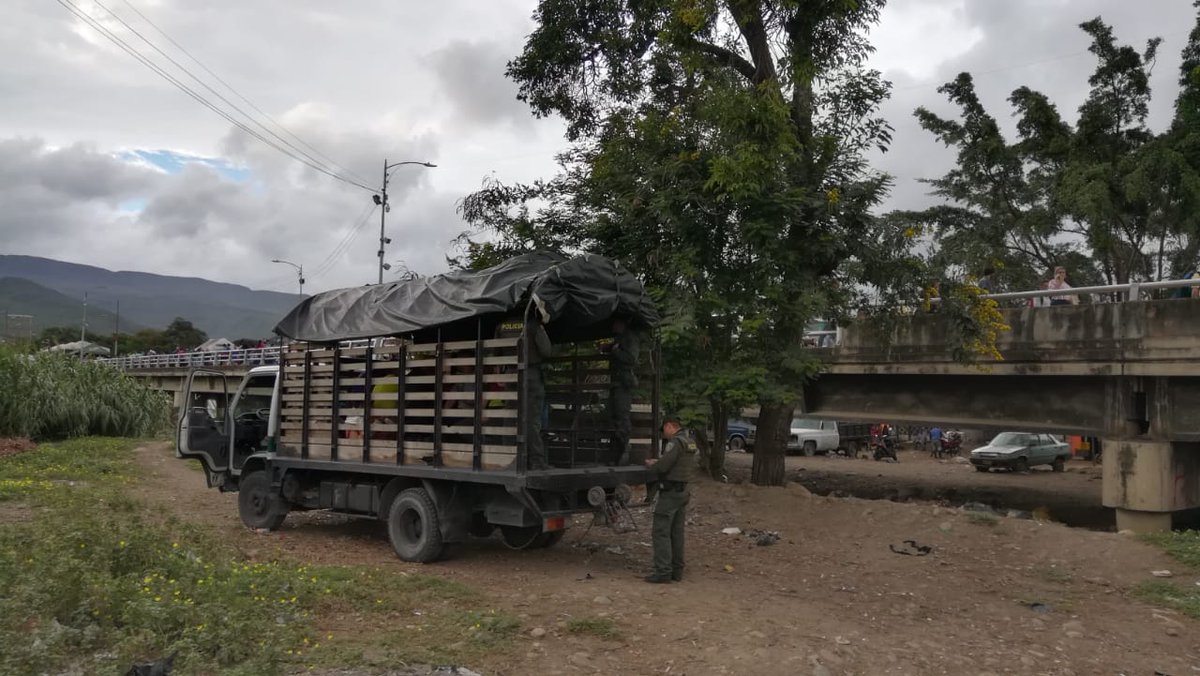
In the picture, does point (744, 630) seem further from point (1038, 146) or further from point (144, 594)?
point (1038, 146)

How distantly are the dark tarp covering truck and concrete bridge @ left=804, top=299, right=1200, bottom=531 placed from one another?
24.1 feet

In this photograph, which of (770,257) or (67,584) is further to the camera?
(770,257)

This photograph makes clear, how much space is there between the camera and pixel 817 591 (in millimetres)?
8484

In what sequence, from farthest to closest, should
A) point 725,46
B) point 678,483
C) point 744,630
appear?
point 725,46 < point 678,483 < point 744,630

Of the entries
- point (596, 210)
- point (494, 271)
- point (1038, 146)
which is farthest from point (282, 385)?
point (1038, 146)

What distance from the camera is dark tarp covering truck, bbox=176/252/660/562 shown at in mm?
8336

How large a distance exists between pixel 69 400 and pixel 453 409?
2114cm

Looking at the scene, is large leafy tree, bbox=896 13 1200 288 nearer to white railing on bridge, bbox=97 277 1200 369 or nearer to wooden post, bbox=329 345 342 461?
white railing on bridge, bbox=97 277 1200 369

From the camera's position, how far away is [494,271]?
28.6ft

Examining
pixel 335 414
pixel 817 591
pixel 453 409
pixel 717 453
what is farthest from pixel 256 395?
pixel 717 453

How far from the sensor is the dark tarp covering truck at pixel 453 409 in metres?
8.34

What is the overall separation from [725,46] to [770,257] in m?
3.85

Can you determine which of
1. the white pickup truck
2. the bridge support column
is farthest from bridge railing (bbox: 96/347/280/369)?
the bridge support column

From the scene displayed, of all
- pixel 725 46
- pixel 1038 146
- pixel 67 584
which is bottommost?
pixel 67 584
